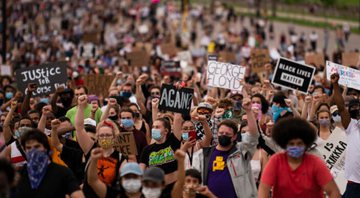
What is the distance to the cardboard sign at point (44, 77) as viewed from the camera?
17.1m

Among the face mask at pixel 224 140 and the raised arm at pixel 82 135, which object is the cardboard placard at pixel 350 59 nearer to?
the raised arm at pixel 82 135

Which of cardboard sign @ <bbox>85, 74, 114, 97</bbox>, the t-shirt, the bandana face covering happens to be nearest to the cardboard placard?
cardboard sign @ <bbox>85, 74, 114, 97</bbox>

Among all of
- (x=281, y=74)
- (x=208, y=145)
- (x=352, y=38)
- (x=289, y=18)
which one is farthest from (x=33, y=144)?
(x=289, y=18)

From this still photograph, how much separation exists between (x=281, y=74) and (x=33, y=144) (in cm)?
709

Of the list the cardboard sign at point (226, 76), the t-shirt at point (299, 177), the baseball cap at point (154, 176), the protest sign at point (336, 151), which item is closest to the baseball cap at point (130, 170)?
the baseball cap at point (154, 176)

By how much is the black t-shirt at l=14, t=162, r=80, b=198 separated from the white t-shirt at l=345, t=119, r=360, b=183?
3.41 meters

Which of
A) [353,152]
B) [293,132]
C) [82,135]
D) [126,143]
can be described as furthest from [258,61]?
[293,132]

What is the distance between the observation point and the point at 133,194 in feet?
30.5

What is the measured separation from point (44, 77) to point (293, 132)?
8.59 metres

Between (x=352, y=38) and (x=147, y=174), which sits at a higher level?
(x=147, y=174)

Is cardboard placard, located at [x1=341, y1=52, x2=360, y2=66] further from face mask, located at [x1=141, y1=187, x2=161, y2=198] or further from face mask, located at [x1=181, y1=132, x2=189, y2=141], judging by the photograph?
face mask, located at [x1=141, y1=187, x2=161, y2=198]

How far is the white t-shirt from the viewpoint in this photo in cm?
1150

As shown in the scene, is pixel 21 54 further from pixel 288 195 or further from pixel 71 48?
pixel 288 195

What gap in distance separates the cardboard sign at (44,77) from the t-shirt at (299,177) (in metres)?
8.20
